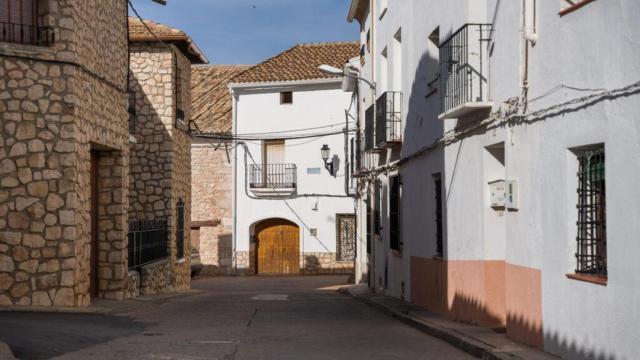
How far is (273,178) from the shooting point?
3619 cm

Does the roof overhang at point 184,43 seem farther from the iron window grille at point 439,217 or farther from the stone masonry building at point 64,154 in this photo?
the iron window grille at point 439,217

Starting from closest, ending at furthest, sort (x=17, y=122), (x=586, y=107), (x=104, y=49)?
(x=586, y=107), (x=17, y=122), (x=104, y=49)

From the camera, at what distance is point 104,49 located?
16.3 metres

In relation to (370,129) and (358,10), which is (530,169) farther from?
(358,10)

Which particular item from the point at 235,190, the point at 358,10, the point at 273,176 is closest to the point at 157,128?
the point at 358,10

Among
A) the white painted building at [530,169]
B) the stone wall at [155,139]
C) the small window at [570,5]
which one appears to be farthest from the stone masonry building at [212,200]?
the small window at [570,5]

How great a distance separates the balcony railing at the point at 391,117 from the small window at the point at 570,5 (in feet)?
31.4

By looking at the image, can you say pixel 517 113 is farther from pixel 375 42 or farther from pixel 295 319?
pixel 375 42

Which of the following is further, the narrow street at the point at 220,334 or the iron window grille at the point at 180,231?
the iron window grille at the point at 180,231

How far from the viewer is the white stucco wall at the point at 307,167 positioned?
36.1 metres

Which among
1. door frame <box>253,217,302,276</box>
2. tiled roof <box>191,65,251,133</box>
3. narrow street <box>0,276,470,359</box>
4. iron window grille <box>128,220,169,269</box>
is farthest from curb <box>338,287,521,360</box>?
tiled roof <box>191,65,251,133</box>

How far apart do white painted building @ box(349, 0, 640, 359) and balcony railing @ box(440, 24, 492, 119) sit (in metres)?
0.02

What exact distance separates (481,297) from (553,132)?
3.89 meters

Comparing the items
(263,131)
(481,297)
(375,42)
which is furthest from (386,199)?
(263,131)
